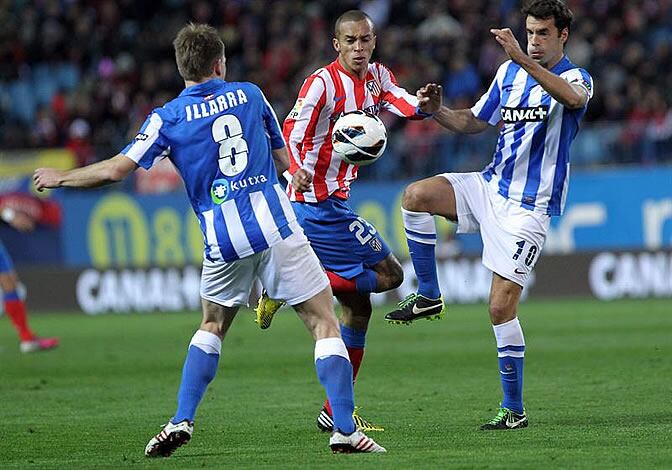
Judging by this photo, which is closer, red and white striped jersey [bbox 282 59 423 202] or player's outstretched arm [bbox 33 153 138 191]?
player's outstretched arm [bbox 33 153 138 191]

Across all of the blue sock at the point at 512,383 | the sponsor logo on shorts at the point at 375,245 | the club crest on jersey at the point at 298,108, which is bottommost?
the blue sock at the point at 512,383

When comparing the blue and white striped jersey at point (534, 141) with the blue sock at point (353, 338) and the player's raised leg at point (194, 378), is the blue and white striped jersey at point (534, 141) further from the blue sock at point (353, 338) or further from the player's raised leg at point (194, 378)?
the player's raised leg at point (194, 378)

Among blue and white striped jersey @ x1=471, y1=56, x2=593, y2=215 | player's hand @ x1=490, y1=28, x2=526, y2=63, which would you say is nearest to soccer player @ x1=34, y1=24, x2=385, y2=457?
player's hand @ x1=490, y1=28, x2=526, y2=63

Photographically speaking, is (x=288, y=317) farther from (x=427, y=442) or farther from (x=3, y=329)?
(x=427, y=442)

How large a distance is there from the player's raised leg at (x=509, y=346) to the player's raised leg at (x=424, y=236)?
52 centimetres

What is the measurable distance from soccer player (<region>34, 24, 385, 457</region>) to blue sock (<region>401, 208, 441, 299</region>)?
1.60 meters

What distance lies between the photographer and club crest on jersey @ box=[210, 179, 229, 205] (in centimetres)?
716

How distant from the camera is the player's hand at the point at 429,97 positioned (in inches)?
333

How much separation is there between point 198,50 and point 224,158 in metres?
0.59

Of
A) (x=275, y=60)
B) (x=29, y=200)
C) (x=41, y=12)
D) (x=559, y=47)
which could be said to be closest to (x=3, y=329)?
(x=29, y=200)

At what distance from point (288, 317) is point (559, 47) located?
11879mm

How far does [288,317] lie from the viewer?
19.8m

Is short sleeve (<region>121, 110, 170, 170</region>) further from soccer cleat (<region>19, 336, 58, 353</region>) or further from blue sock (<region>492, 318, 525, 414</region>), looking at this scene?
soccer cleat (<region>19, 336, 58, 353</region>)

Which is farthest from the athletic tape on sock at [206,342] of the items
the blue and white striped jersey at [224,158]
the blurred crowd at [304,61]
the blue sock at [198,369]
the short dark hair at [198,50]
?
the blurred crowd at [304,61]
